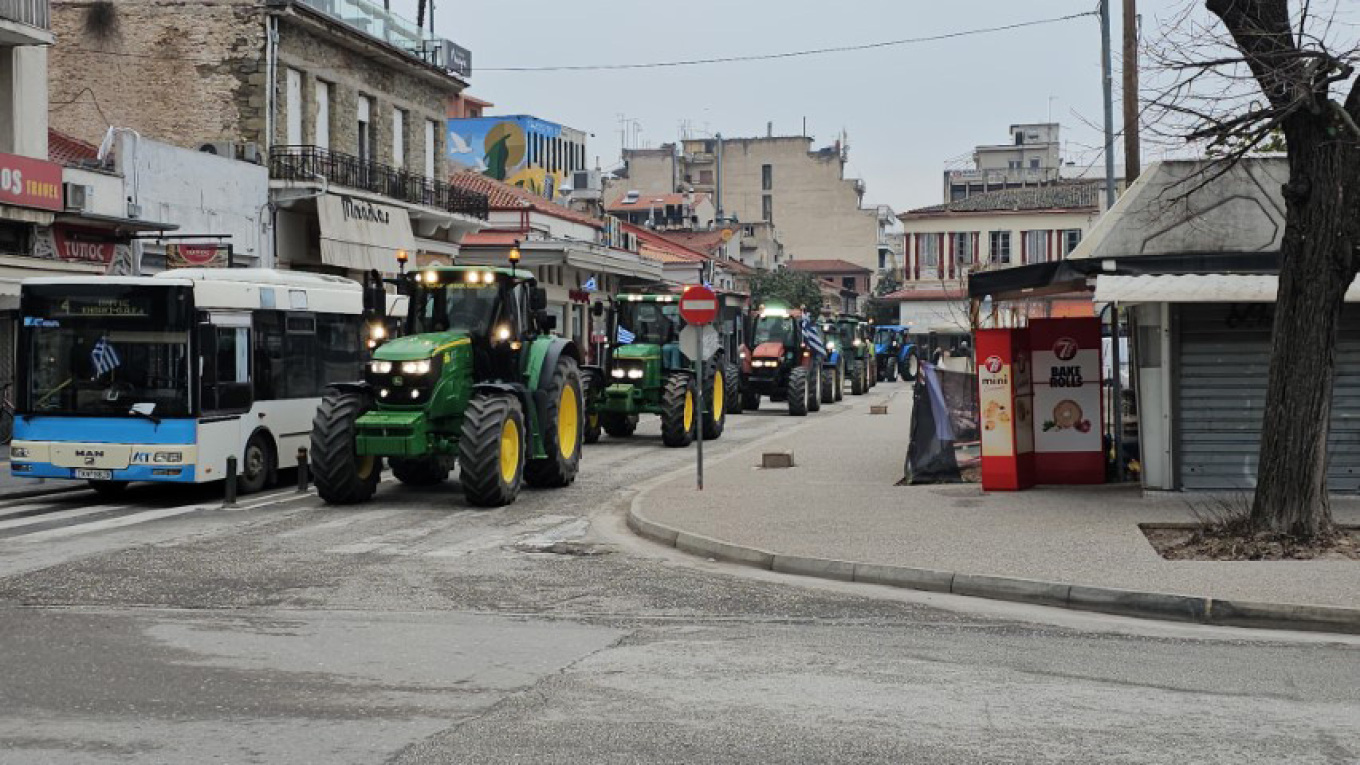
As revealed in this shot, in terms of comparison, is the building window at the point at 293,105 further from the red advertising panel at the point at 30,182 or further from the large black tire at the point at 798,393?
the large black tire at the point at 798,393

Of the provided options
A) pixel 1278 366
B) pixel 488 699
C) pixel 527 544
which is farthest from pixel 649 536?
pixel 488 699

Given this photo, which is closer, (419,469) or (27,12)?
(419,469)

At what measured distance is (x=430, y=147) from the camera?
4456 cm

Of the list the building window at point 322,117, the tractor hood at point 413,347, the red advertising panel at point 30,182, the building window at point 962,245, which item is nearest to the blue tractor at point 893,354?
the building window at point 962,245

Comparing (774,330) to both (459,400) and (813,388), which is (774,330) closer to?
(813,388)

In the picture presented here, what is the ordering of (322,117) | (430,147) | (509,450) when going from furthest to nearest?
(430,147) → (322,117) → (509,450)

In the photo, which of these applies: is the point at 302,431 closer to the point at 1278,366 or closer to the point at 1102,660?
the point at 1278,366

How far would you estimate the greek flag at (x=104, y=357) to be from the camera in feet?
56.9

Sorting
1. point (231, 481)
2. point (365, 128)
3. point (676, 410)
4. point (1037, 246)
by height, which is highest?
point (1037, 246)

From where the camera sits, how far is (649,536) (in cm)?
1509

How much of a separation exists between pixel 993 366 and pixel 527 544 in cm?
657

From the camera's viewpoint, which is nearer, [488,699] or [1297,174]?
[488,699]

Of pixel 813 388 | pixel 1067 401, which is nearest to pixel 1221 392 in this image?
pixel 1067 401

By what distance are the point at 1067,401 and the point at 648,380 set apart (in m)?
10.5
